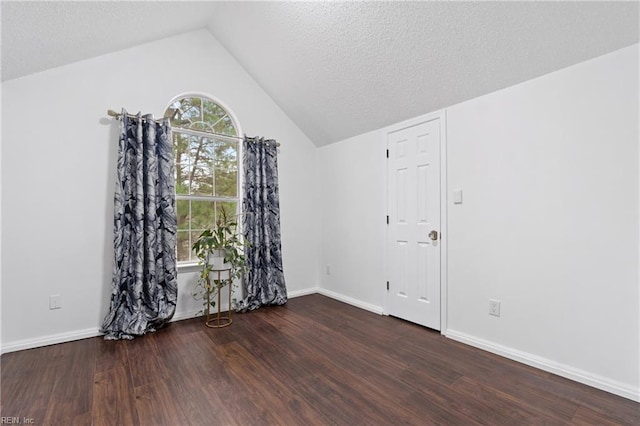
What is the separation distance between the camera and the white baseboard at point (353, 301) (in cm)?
347

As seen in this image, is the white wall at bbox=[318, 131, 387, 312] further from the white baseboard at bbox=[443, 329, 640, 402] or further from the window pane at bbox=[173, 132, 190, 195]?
the window pane at bbox=[173, 132, 190, 195]

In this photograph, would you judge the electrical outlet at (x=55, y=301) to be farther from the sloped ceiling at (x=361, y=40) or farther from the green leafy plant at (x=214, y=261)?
the sloped ceiling at (x=361, y=40)

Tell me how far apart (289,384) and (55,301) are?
2248 mm

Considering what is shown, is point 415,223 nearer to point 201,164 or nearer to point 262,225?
point 262,225

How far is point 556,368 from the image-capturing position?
2.09 metres

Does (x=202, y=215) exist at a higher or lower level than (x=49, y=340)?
higher

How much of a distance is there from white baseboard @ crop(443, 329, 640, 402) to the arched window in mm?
2882

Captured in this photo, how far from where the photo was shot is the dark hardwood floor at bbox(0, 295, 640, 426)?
1.66 meters

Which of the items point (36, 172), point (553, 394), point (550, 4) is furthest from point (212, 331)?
point (550, 4)

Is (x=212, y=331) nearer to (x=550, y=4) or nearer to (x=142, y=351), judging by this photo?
(x=142, y=351)

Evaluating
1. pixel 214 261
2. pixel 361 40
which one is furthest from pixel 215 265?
pixel 361 40

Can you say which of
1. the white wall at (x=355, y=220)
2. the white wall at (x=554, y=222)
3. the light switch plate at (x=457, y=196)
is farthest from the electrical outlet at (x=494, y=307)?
the white wall at (x=355, y=220)

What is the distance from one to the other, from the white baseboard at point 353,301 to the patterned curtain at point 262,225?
68 centimetres

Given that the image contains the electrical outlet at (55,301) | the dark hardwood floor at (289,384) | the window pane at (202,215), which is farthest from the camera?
the window pane at (202,215)
